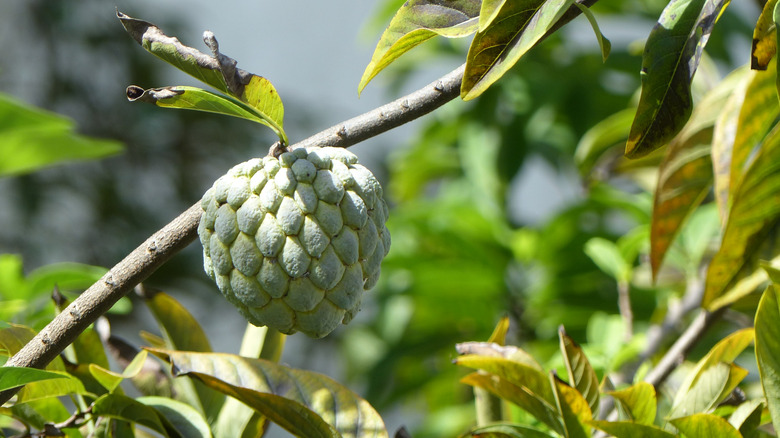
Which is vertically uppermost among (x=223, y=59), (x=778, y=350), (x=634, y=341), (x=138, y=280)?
(x=223, y=59)

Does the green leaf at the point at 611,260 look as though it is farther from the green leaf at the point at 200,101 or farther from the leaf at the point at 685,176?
the green leaf at the point at 200,101

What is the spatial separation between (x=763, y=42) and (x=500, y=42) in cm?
24

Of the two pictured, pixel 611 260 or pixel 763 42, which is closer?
pixel 763 42

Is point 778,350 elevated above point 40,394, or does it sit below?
below

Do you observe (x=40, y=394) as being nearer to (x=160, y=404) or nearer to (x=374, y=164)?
(x=160, y=404)

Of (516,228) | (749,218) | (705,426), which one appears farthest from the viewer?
(516,228)

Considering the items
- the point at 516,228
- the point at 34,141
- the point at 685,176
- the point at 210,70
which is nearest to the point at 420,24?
the point at 210,70

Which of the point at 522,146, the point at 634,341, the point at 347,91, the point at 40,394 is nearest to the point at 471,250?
the point at 522,146

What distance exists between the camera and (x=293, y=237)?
0.63 m

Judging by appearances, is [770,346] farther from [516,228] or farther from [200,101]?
[516,228]

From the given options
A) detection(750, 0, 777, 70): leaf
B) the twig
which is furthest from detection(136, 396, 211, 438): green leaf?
detection(750, 0, 777, 70): leaf

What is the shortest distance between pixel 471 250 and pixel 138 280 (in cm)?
148

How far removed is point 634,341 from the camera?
3.93ft

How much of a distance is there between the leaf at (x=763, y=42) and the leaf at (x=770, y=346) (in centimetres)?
20
